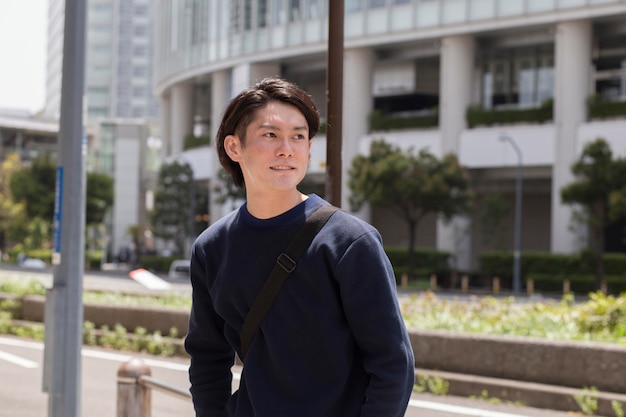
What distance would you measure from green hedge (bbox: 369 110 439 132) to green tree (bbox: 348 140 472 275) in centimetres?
510

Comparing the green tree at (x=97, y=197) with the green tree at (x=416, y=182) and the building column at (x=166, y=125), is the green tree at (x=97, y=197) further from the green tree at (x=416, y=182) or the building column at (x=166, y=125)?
the green tree at (x=416, y=182)

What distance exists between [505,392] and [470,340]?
742mm

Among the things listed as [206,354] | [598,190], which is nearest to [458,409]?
[206,354]

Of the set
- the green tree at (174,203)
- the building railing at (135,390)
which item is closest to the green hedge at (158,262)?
the green tree at (174,203)

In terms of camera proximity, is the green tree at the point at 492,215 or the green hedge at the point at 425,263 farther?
the green tree at the point at 492,215

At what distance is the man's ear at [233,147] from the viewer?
2.66m

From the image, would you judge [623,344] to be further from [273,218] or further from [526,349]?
[273,218]

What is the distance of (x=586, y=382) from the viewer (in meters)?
8.91

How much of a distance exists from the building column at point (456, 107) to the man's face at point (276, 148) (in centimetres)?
4244

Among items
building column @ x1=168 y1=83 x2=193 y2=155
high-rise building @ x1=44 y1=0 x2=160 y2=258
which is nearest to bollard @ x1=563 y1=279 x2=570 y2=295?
building column @ x1=168 y1=83 x2=193 y2=155

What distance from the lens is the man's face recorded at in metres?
2.54

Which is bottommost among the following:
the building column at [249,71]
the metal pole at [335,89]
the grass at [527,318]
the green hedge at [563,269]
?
the green hedge at [563,269]

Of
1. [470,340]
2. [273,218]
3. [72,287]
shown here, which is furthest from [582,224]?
[273,218]

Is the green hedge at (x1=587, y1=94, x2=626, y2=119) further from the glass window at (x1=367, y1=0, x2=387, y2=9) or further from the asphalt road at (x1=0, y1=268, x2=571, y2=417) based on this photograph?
the asphalt road at (x1=0, y1=268, x2=571, y2=417)
